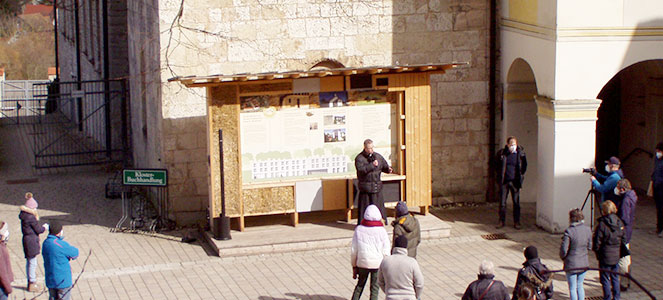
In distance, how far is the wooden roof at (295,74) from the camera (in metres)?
14.2

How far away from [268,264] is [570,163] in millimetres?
5389

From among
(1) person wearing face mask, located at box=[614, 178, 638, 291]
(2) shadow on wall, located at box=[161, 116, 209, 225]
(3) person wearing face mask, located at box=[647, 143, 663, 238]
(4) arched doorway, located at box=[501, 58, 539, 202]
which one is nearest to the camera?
(1) person wearing face mask, located at box=[614, 178, 638, 291]

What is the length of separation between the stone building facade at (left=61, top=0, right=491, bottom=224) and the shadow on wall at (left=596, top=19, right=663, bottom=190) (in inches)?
132

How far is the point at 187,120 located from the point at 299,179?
2.39 m

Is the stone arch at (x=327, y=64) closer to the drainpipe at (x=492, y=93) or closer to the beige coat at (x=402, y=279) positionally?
the drainpipe at (x=492, y=93)

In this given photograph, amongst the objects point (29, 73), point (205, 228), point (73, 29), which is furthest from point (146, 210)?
point (29, 73)

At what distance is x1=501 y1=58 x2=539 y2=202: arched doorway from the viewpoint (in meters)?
17.7

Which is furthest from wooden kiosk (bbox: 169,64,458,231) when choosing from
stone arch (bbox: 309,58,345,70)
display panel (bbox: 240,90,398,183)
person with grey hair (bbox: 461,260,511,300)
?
person with grey hair (bbox: 461,260,511,300)

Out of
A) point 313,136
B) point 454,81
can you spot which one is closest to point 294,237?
point 313,136

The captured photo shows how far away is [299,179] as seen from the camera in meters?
15.7

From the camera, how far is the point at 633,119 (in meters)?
19.4

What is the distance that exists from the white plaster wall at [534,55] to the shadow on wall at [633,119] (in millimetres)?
2690

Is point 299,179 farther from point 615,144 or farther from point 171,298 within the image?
point 615,144

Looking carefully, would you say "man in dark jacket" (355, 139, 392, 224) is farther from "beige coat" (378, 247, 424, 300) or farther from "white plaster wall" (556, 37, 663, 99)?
"beige coat" (378, 247, 424, 300)
